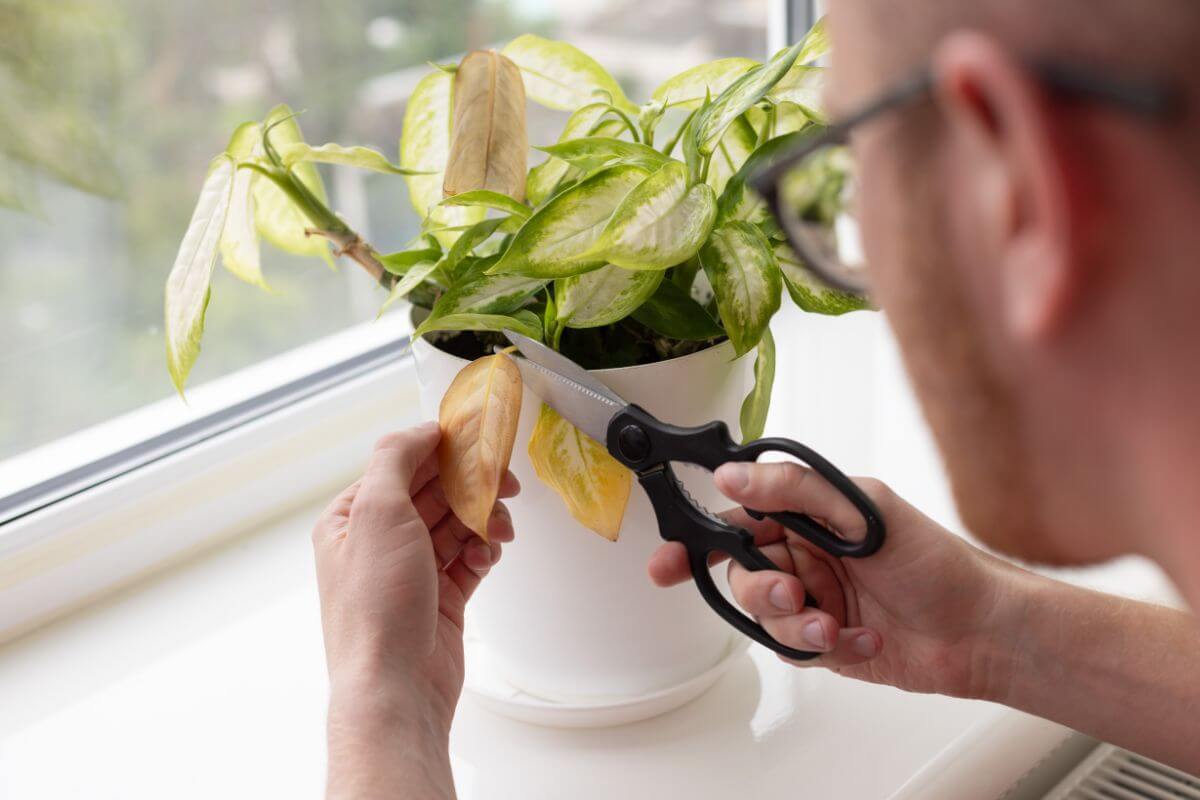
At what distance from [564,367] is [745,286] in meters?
0.09

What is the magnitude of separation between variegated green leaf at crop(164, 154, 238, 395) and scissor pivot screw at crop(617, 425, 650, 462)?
0.21 metres

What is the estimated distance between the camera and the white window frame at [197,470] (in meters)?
0.81

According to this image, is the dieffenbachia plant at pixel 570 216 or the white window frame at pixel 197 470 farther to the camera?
the white window frame at pixel 197 470

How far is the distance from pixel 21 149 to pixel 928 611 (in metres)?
0.64

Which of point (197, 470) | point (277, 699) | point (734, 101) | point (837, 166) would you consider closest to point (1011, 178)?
point (837, 166)

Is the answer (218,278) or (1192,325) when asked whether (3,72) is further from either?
(1192,325)

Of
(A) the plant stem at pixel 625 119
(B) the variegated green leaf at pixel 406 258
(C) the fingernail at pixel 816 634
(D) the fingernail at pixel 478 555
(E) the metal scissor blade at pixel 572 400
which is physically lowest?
(C) the fingernail at pixel 816 634

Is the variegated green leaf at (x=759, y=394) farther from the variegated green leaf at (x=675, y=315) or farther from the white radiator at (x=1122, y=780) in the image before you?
the white radiator at (x=1122, y=780)

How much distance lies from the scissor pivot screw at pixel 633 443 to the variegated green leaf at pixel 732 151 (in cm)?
13

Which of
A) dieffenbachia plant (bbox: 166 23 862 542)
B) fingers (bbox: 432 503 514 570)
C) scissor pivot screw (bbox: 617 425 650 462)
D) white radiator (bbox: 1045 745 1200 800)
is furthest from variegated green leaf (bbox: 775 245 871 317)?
white radiator (bbox: 1045 745 1200 800)

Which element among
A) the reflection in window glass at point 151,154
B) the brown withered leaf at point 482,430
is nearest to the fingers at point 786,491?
the brown withered leaf at point 482,430

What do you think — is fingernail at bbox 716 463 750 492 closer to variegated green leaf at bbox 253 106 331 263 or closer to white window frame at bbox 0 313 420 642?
variegated green leaf at bbox 253 106 331 263

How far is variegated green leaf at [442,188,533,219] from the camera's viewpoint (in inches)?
21.8

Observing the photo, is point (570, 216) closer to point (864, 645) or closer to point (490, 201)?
point (490, 201)
